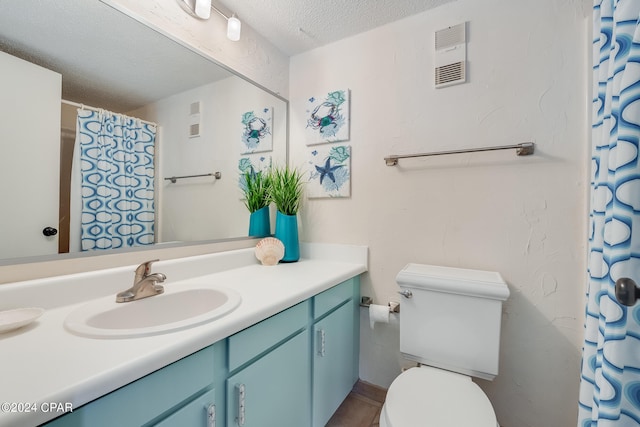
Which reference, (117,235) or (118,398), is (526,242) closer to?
(118,398)

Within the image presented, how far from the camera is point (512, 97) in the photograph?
120 cm

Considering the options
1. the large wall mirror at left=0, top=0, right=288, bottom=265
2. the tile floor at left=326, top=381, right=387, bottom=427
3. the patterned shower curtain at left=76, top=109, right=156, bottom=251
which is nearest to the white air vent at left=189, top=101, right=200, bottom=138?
the large wall mirror at left=0, top=0, right=288, bottom=265

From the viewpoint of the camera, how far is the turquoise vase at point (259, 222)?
1606mm

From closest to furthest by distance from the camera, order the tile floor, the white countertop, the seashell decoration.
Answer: the white countertop
the tile floor
the seashell decoration

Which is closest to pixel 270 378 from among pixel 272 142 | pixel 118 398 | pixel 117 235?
pixel 118 398

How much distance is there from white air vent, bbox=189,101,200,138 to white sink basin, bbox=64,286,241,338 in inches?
28.9

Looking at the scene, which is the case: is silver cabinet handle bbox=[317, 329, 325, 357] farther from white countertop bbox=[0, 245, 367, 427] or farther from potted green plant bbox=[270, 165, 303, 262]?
potted green plant bbox=[270, 165, 303, 262]

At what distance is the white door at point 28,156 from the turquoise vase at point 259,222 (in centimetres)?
88

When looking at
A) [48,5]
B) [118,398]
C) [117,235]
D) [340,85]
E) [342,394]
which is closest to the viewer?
[118,398]

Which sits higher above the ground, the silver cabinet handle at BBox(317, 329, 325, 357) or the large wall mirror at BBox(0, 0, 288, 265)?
the large wall mirror at BBox(0, 0, 288, 265)

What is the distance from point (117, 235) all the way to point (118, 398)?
27.4 inches

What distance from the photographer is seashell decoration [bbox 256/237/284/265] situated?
1447mm

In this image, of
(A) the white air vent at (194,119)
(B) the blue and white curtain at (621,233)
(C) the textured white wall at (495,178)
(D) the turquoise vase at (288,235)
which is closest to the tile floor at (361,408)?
(C) the textured white wall at (495,178)

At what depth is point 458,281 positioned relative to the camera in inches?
43.2
